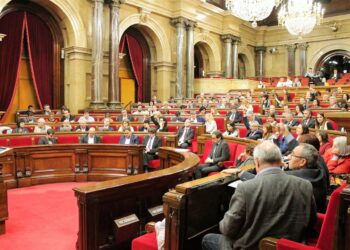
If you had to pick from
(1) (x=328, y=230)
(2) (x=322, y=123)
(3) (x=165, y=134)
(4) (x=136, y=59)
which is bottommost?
(1) (x=328, y=230)

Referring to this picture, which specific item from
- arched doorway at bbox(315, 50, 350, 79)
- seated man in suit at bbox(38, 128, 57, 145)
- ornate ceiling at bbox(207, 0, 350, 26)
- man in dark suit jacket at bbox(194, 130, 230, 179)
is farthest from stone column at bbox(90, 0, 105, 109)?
arched doorway at bbox(315, 50, 350, 79)

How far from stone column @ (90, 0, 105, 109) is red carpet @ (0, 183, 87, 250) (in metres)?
6.85

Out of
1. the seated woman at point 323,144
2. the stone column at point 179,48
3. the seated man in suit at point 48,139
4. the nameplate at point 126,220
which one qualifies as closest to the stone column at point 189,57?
the stone column at point 179,48

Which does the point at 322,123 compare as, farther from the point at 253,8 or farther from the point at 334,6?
the point at 334,6

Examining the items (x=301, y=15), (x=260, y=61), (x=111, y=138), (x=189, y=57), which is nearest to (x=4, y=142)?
(x=111, y=138)

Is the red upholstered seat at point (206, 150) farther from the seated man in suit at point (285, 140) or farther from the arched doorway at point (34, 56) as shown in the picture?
the arched doorway at point (34, 56)

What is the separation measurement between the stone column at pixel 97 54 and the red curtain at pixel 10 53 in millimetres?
2312

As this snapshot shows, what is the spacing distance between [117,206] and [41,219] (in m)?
1.77

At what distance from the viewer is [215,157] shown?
5.36m

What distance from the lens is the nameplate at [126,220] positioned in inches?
108

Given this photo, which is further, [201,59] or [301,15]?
[201,59]

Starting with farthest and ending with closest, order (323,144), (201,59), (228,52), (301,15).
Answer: (201,59) → (228,52) → (301,15) → (323,144)

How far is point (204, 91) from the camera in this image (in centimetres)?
1766

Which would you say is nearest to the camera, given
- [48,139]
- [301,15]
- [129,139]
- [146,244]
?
[146,244]
